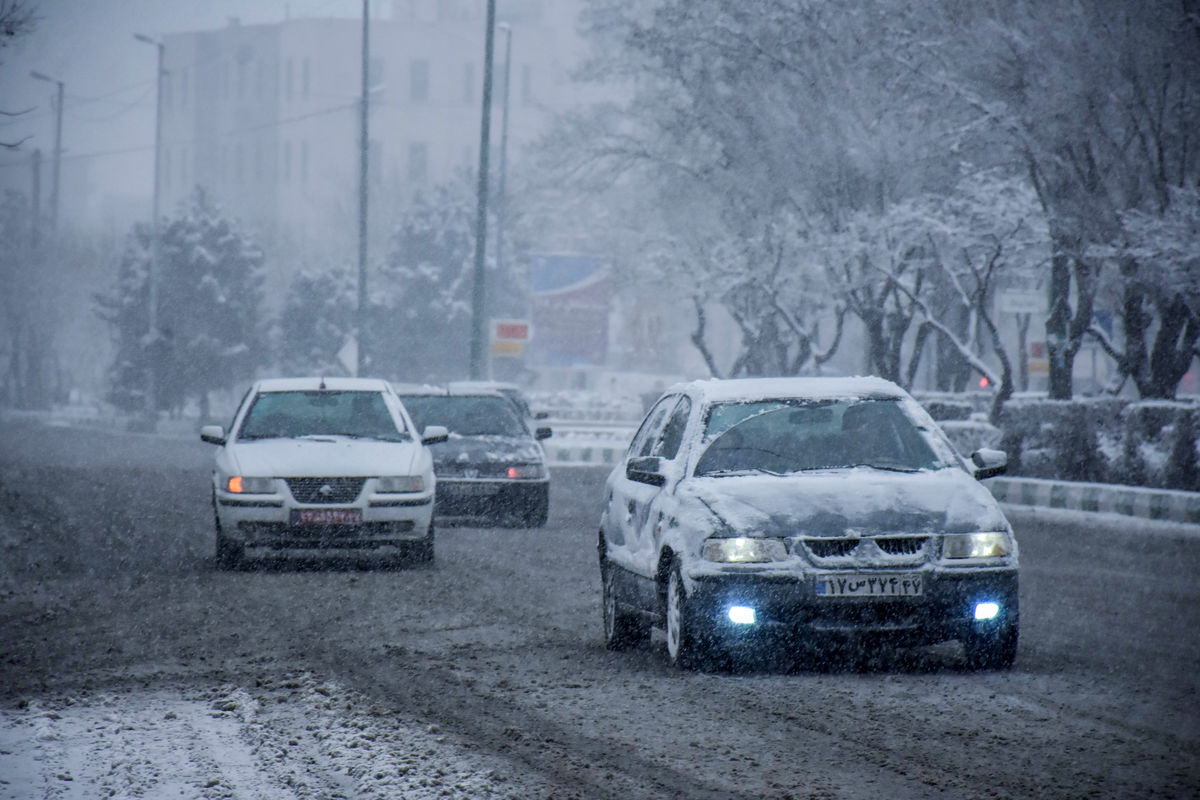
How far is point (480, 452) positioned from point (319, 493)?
20.3 ft

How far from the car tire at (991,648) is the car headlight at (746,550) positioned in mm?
1040

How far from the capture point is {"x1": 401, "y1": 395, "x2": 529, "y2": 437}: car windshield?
2219 cm

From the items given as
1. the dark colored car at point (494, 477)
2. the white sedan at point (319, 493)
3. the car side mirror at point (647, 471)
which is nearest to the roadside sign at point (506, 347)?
the dark colored car at point (494, 477)

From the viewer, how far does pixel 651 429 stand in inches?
443

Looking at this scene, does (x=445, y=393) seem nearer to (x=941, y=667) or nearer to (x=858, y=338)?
(x=941, y=667)

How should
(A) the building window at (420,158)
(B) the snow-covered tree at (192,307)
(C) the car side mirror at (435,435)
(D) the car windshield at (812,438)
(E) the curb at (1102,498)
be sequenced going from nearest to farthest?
(D) the car windshield at (812,438) → (C) the car side mirror at (435,435) → (E) the curb at (1102,498) → (B) the snow-covered tree at (192,307) → (A) the building window at (420,158)

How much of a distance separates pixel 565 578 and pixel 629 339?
7156 cm

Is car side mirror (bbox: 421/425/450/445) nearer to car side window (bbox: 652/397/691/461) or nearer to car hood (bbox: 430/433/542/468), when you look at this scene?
car hood (bbox: 430/433/542/468)

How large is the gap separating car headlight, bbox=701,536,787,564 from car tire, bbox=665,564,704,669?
10.6 inches

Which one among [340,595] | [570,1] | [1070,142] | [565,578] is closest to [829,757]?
[340,595]

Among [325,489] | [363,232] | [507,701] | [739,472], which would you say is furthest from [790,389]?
[363,232]

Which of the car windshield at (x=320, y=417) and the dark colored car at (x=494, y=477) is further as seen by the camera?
the dark colored car at (x=494, y=477)

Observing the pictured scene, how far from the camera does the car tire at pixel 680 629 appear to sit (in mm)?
9172

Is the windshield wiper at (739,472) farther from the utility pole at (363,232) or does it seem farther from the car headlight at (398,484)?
the utility pole at (363,232)
